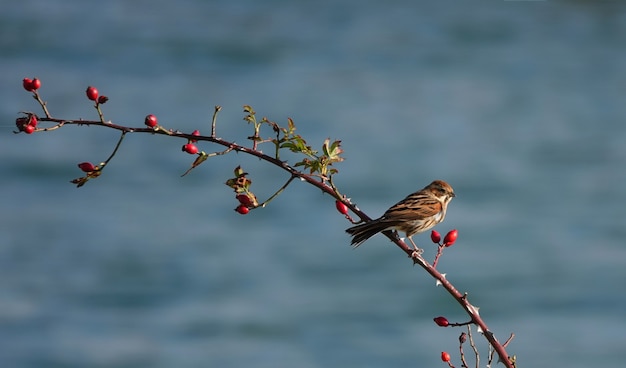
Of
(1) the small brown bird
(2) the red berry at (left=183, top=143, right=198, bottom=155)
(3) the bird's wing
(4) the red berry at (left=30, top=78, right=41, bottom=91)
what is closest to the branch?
(2) the red berry at (left=183, top=143, right=198, bottom=155)

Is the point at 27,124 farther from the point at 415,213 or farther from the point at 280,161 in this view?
the point at 415,213

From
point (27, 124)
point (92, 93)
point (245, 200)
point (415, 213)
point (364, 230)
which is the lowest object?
point (245, 200)

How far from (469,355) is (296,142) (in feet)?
47.2

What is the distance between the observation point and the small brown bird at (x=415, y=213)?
4.47m

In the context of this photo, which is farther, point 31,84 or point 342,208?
point 31,84

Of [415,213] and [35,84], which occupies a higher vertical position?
[415,213]

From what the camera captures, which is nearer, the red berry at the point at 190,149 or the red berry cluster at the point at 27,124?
the red berry cluster at the point at 27,124

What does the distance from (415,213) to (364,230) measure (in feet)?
3.64

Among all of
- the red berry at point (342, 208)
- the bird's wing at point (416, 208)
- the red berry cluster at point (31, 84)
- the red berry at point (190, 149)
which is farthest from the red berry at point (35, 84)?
the bird's wing at point (416, 208)

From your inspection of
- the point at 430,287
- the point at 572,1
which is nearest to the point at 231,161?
the point at 430,287

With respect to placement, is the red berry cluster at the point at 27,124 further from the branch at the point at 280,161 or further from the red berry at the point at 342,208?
the red berry at the point at 342,208

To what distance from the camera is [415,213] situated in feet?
17.7

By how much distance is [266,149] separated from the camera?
19.8 metres

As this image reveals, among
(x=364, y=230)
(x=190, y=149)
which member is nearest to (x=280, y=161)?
(x=190, y=149)
